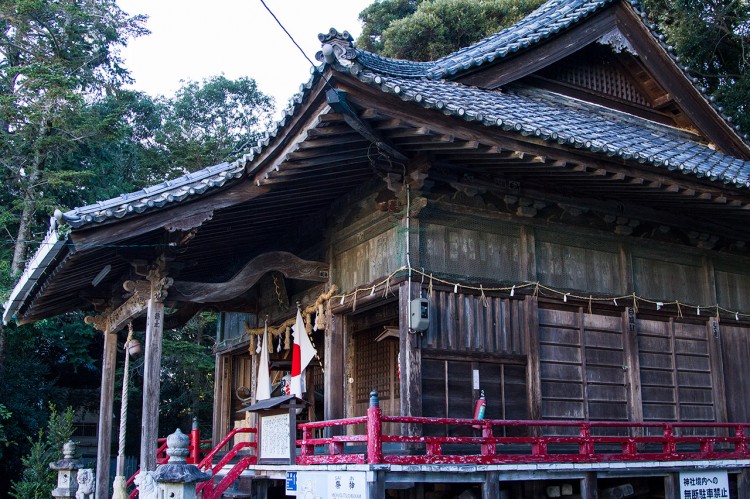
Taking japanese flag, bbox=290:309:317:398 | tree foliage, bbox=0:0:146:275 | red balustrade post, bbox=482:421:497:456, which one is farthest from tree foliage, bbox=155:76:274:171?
red balustrade post, bbox=482:421:497:456

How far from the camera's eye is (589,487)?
9.41 m

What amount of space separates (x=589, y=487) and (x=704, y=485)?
220 centimetres

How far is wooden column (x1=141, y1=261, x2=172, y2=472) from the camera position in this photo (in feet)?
32.8

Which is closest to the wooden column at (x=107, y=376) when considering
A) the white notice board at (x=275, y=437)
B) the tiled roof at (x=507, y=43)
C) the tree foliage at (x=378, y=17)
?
the white notice board at (x=275, y=437)

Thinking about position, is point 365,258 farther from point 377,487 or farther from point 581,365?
point 377,487

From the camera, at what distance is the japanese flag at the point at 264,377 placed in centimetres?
1359

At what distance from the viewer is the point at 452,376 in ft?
32.0

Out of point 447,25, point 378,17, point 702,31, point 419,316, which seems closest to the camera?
point 419,316

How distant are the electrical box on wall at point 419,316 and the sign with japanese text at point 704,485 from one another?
14.1 ft

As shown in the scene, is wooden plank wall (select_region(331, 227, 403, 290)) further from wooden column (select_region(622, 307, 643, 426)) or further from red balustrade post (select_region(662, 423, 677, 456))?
red balustrade post (select_region(662, 423, 677, 456))

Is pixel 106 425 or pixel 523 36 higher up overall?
pixel 523 36

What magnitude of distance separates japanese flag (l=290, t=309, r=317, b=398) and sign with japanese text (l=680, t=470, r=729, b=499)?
18.7ft

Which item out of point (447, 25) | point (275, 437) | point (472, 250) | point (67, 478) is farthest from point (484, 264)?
point (447, 25)

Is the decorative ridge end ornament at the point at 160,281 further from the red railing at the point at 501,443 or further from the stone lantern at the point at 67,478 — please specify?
the stone lantern at the point at 67,478
